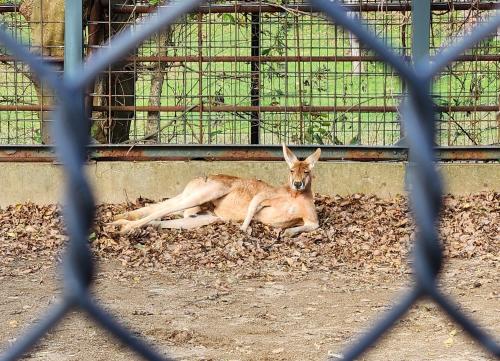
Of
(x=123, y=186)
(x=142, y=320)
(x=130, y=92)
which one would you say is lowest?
(x=142, y=320)

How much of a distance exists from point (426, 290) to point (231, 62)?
9267mm

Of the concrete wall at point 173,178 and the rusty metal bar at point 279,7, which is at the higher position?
the rusty metal bar at point 279,7

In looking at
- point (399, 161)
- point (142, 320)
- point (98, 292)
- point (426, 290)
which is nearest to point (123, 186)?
point (399, 161)

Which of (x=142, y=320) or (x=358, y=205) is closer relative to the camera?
(x=142, y=320)

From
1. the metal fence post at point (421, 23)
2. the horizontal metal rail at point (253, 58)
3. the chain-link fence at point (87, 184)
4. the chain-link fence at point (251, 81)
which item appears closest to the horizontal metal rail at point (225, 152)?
the chain-link fence at point (251, 81)

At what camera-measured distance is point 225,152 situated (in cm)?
974

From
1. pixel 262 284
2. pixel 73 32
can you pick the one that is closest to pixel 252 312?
pixel 262 284

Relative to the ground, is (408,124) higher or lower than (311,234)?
higher

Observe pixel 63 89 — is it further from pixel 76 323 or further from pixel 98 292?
pixel 98 292

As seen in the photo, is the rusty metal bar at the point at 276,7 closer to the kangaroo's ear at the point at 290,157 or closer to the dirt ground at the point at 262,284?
the kangaroo's ear at the point at 290,157

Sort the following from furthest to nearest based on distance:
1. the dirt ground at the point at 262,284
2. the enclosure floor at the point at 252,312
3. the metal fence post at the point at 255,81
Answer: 1. the metal fence post at the point at 255,81
2. the dirt ground at the point at 262,284
3. the enclosure floor at the point at 252,312

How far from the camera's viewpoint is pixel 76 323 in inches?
225

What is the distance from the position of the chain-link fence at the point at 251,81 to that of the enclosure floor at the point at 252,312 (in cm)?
301

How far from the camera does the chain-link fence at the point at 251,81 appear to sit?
9.95 metres
